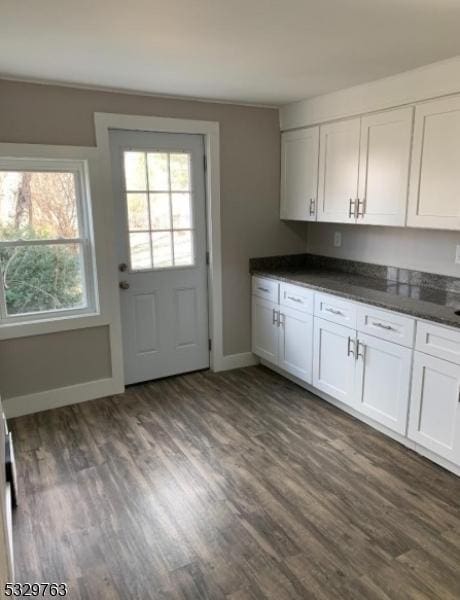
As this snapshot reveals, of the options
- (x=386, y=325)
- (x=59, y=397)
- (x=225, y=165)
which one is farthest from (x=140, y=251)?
(x=386, y=325)

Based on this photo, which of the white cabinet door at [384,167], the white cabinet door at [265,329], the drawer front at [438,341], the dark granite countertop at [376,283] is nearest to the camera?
the drawer front at [438,341]

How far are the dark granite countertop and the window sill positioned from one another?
1442 millimetres

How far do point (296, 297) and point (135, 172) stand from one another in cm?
158

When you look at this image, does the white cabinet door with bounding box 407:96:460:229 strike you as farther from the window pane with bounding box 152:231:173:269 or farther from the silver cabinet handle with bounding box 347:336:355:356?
the window pane with bounding box 152:231:173:269

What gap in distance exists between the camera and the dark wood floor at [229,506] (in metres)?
1.87

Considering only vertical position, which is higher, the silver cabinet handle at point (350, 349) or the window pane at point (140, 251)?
the window pane at point (140, 251)

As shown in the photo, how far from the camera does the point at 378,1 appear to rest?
69.1 inches

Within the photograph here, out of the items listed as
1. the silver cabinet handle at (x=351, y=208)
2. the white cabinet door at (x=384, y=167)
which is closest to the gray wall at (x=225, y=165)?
the silver cabinet handle at (x=351, y=208)

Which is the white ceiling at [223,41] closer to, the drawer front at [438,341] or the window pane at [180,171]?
the window pane at [180,171]

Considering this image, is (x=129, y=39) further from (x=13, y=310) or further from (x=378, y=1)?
(x=13, y=310)

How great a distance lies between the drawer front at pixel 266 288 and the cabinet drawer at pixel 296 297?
0.08 meters

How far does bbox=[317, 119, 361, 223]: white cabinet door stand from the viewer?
3256mm

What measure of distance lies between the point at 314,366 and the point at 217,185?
5.47 ft

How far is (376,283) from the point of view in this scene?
338 cm
